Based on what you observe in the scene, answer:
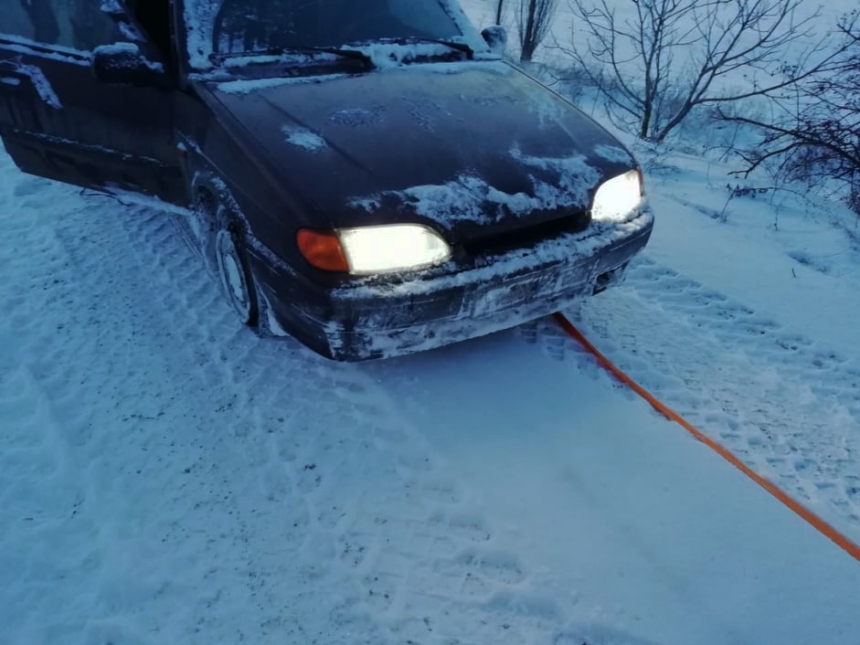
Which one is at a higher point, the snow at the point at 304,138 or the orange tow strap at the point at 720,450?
the snow at the point at 304,138

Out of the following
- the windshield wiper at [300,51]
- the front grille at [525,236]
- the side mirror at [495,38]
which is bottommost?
the front grille at [525,236]

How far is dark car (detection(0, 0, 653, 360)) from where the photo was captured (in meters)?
2.12

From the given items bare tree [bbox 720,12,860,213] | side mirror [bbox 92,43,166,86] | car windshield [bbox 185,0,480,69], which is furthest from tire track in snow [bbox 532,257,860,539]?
bare tree [bbox 720,12,860,213]

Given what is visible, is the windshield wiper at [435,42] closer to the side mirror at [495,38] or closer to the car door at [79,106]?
the side mirror at [495,38]

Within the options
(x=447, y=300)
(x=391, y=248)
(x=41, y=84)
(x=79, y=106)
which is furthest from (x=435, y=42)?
(x=41, y=84)

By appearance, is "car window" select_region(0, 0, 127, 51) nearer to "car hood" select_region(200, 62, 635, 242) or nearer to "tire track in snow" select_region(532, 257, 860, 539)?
"car hood" select_region(200, 62, 635, 242)

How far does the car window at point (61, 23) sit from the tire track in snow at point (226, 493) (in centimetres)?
131

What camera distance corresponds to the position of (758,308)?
10.7ft

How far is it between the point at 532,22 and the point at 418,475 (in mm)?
9339

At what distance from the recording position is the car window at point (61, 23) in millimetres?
3084

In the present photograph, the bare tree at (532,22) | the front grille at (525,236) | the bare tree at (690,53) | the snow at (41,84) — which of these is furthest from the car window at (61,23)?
the bare tree at (532,22)

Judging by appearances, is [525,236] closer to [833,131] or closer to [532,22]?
[833,131]

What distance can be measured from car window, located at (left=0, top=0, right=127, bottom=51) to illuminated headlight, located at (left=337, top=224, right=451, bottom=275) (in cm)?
192

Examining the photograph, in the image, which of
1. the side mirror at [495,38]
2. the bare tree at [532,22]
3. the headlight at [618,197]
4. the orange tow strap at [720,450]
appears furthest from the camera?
the bare tree at [532,22]
